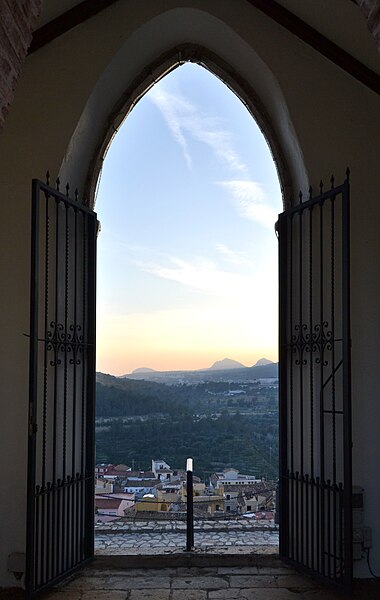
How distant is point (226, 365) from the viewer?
4.98 m

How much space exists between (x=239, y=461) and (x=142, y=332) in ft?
4.25

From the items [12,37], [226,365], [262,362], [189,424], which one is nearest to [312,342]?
[262,362]

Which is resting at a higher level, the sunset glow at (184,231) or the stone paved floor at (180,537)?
the sunset glow at (184,231)

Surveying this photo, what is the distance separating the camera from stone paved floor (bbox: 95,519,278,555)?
4.24 meters

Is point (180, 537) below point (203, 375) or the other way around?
below

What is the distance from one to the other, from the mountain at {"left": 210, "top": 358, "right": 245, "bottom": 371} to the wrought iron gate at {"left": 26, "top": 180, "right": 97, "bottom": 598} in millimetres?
1218

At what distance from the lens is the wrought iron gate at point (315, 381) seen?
3.69 m

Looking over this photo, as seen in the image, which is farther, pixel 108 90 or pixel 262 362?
pixel 262 362

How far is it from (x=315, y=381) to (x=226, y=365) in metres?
1.12

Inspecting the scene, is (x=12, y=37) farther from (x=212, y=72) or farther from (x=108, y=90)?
(x=212, y=72)

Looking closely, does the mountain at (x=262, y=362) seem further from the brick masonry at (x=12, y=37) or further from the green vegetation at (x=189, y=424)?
the brick masonry at (x=12, y=37)

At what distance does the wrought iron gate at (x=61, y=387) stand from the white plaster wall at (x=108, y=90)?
15 centimetres

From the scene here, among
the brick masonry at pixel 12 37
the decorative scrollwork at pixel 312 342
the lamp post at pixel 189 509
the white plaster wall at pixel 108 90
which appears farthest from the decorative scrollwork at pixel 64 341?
the brick masonry at pixel 12 37

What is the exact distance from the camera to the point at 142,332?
16.6 feet
